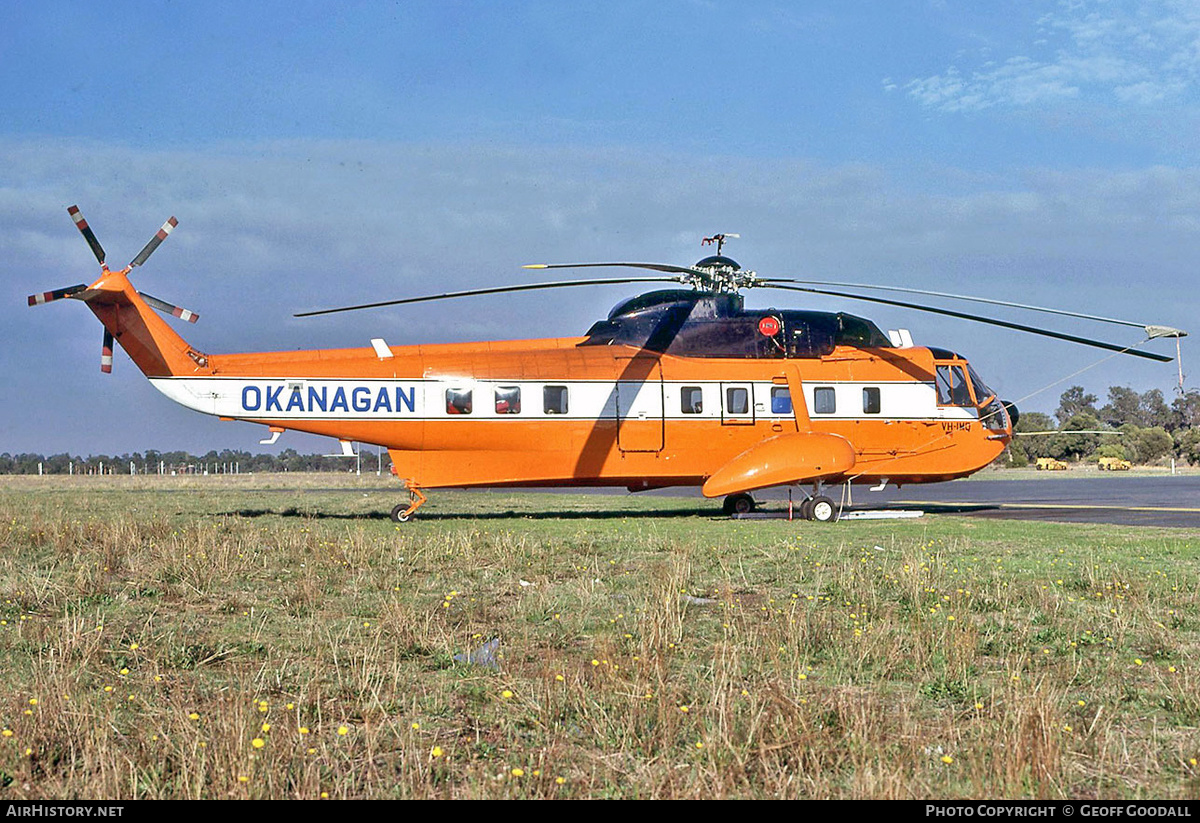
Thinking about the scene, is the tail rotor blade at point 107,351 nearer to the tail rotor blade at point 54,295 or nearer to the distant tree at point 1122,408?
the tail rotor blade at point 54,295

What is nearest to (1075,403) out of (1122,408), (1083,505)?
(1122,408)

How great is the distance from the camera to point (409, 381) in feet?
73.0

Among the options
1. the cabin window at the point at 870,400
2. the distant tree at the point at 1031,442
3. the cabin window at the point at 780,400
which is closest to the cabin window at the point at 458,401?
the cabin window at the point at 780,400

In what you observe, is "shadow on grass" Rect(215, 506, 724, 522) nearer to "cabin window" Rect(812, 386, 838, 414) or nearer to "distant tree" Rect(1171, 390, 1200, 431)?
"cabin window" Rect(812, 386, 838, 414)

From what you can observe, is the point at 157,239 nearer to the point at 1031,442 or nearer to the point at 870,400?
the point at 870,400

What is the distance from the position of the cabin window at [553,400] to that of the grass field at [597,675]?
365 inches

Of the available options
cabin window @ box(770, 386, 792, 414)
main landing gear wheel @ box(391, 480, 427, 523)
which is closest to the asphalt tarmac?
cabin window @ box(770, 386, 792, 414)

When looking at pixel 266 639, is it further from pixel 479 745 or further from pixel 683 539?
pixel 683 539

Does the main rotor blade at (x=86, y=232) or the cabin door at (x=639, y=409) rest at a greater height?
the main rotor blade at (x=86, y=232)

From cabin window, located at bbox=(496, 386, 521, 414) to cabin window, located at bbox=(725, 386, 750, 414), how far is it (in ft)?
16.6

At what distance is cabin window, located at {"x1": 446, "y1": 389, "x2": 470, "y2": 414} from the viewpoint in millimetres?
22469

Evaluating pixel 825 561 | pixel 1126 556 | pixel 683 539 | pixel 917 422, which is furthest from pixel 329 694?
pixel 917 422

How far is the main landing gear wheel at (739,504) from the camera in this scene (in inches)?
1005

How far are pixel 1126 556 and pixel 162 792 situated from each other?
13082 mm
